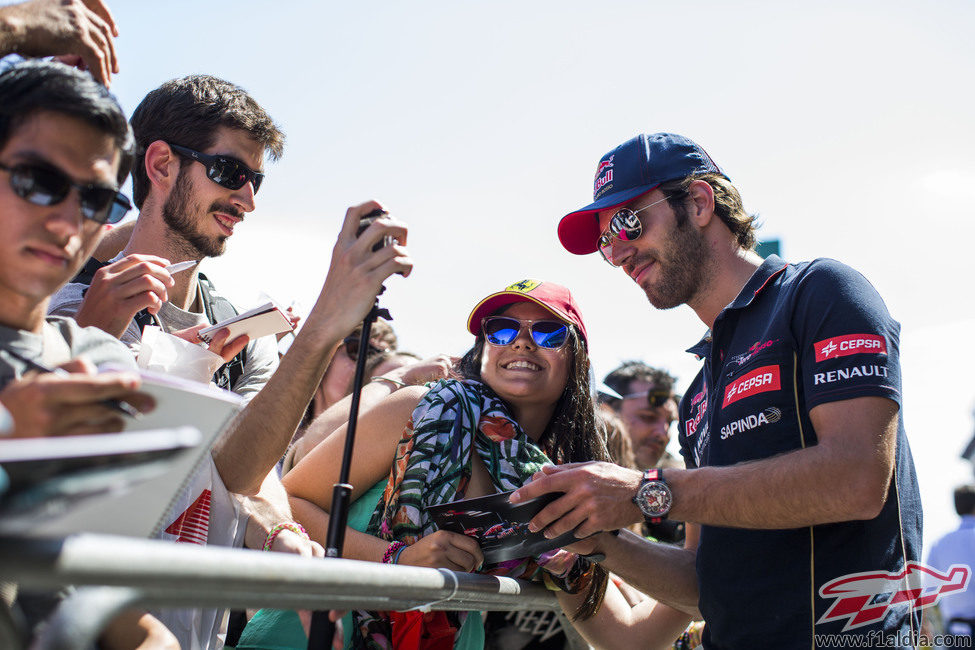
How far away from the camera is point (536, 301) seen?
334 centimetres

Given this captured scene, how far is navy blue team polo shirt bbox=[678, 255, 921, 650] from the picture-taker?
2.47 meters

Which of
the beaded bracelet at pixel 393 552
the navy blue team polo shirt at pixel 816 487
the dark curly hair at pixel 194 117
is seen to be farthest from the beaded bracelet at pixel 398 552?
the dark curly hair at pixel 194 117

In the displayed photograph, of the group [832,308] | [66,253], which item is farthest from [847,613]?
[66,253]

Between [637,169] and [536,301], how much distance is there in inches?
30.4

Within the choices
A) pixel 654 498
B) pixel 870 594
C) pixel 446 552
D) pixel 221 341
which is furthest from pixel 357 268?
pixel 870 594

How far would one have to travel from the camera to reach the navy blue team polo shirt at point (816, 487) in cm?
247

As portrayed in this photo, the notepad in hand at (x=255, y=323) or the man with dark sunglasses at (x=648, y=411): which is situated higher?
the man with dark sunglasses at (x=648, y=411)

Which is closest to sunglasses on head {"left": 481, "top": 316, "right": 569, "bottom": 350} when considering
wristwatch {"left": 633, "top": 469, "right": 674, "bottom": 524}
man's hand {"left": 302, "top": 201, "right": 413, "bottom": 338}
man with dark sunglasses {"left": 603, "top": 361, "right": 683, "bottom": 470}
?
wristwatch {"left": 633, "top": 469, "right": 674, "bottom": 524}

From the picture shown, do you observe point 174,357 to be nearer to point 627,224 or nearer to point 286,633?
point 286,633

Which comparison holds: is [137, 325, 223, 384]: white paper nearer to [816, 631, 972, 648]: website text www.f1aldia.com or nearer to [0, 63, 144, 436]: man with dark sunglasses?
[0, 63, 144, 436]: man with dark sunglasses

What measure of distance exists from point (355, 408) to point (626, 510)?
106cm

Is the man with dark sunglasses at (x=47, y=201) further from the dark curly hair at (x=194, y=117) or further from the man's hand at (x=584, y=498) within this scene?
the dark curly hair at (x=194, y=117)

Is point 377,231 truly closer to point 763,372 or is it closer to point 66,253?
point 66,253

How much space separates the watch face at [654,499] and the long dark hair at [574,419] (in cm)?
68
